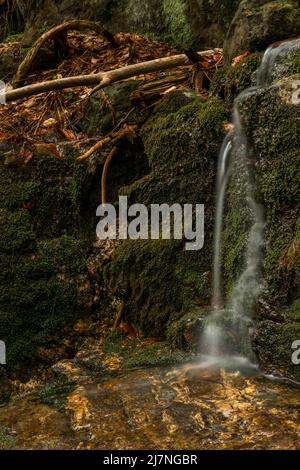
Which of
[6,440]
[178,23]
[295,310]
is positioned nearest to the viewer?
[6,440]

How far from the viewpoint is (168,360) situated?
3.91 meters

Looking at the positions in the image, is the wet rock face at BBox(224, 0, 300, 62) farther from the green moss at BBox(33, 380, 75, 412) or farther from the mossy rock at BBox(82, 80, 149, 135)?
the green moss at BBox(33, 380, 75, 412)

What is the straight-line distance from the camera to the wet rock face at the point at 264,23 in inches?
176

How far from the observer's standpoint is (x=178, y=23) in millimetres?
7312

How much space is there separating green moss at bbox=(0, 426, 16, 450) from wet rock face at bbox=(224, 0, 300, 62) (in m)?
3.22

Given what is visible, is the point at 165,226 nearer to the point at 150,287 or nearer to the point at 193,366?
the point at 150,287

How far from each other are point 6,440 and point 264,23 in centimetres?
336

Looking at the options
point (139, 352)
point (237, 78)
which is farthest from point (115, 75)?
point (139, 352)

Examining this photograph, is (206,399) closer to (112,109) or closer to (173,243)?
(173,243)

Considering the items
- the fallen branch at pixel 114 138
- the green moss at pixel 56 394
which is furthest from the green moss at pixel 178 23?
the green moss at pixel 56 394

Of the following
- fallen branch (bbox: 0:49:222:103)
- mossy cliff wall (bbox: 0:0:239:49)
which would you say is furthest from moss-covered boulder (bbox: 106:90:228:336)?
mossy cliff wall (bbox: 0:0:239:49)

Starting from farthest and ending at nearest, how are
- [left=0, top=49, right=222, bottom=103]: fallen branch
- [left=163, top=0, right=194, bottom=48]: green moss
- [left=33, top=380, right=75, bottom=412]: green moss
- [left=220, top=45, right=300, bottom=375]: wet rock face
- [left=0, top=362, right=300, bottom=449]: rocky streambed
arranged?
[left=163, top=0, right=194, bottom=48]: green moss < [left=0, top=49, right=222, bottom=103]: fallen branch < [left=220, top=45, right=300, bottom=375]: wet rock face < [left=33, top=380, right=75, bottom=412]: green moss < [left=0, top=362, right=300, bottom=449]: rocky streambed

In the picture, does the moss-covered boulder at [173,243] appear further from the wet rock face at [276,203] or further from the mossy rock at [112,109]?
the mossy rock at [112,109]

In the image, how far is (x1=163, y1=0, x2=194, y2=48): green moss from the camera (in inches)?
283
